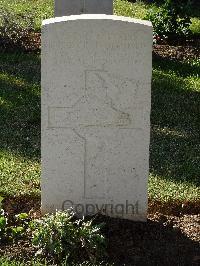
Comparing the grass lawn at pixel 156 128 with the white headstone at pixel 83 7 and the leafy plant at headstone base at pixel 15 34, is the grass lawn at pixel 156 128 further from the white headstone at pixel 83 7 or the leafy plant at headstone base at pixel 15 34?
the white headstone at pixel 83 7

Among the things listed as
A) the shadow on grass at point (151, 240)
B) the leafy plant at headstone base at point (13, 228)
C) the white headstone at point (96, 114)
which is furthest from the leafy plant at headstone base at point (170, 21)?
the leafy plant at headstone base at point (13, 228)

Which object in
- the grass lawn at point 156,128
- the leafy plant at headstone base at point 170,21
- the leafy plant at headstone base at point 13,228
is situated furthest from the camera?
the leafy plant at headstone base at point 170,21

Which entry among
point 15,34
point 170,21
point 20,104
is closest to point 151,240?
point 20,104

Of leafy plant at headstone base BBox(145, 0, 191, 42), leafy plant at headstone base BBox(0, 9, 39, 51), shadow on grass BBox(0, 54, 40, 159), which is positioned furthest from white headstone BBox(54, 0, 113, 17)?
leafy plant at headstone base BBox(145, 0, 191, 42)

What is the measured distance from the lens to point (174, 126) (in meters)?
6.86

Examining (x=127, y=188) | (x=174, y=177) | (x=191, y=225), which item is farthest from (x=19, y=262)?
(x=174, y=177)

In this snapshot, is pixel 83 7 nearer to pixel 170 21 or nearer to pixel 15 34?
pixel 15 34

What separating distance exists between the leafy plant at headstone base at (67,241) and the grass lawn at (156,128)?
98cm

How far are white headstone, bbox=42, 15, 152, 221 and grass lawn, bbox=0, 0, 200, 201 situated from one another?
2.24ft

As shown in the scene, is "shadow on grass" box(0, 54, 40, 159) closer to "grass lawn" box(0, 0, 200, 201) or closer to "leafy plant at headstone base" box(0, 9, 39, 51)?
"grass lawn" box(0, 0, 200, 201)

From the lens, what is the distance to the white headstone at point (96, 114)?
163 inches

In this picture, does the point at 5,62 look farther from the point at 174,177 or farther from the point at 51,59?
the point at 51,59

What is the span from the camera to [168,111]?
7.30 meters

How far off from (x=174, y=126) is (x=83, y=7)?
8.24ft
